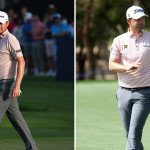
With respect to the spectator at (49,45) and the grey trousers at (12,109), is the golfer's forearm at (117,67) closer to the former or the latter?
the grey trousers at (12,109)

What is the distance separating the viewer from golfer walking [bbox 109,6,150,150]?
784cm

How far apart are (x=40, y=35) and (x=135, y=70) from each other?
66.0 feet

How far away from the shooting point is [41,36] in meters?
27.9

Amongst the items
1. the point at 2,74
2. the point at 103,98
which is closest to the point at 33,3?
the point at 103,98

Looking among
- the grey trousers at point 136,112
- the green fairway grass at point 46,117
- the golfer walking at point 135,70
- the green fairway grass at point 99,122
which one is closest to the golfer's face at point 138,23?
the golfer walking at point 135,70

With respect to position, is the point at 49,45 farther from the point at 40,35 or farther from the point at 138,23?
the point at 138,23

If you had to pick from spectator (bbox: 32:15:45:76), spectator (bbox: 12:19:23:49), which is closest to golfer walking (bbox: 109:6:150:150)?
spectator (bbox: 32:15:45:76)

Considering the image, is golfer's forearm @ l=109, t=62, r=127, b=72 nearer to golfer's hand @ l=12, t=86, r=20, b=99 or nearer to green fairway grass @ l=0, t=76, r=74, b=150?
golfer's hand @ l=12, t=86, r=20, b=99

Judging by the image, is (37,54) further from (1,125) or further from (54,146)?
(54,146)

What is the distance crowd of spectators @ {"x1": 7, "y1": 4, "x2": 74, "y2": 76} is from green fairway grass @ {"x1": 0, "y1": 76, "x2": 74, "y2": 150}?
7.67 ft

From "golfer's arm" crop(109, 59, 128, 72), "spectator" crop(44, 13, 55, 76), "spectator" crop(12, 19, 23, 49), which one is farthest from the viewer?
"spectator" crop(12, 19, 23, 49)

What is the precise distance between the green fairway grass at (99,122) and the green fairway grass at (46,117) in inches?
9.6

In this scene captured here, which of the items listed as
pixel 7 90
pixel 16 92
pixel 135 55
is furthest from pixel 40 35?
pixel 135 55

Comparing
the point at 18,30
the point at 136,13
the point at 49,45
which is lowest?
the point at 49,45
